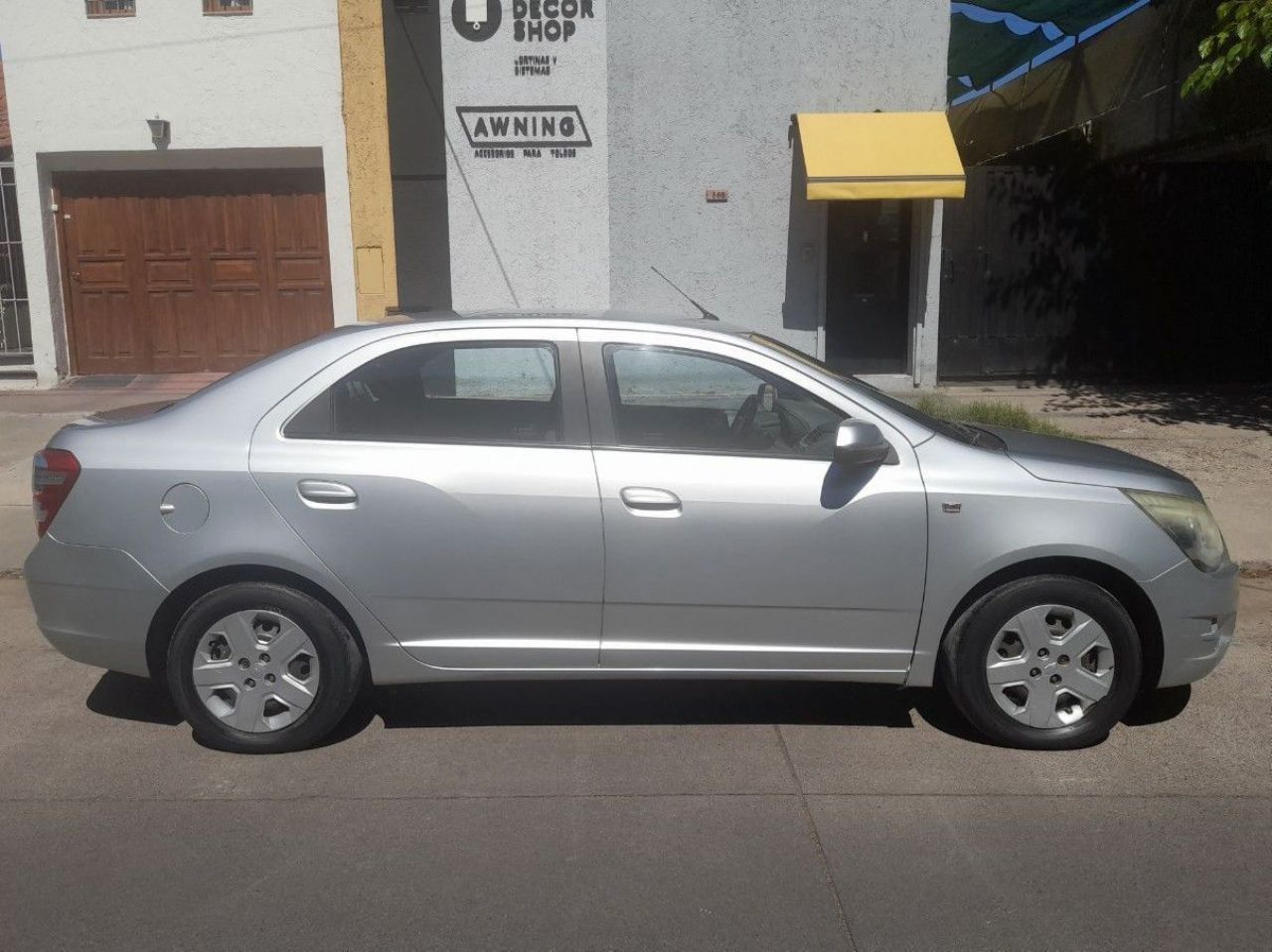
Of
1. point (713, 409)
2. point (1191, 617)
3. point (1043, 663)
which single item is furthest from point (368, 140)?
point (1191, 617)

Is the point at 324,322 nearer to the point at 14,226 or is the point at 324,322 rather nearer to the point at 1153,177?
the point at 14,226

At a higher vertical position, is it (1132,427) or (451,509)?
(451,509)

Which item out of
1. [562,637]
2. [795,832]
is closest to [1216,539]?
[795,832]

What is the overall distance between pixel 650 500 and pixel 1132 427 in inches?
319

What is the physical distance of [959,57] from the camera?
19578mm

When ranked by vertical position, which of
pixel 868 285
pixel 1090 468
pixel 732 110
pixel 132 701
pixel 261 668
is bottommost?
pixel 132 701

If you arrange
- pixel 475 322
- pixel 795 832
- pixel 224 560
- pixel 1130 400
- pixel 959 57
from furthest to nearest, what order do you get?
pixel 959 57, pixel 1130 400, pixel 475 322, pixel 224 560, pixel 795 832

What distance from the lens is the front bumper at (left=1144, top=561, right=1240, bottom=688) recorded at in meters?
4.65

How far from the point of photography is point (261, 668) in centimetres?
465

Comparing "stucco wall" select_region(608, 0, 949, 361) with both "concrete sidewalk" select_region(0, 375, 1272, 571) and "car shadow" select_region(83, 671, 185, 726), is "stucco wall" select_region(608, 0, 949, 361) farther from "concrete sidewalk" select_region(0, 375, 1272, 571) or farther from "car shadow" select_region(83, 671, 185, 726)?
"car shadow" select_region(83, 671, 185, 726)

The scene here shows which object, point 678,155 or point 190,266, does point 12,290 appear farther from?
point 678,155

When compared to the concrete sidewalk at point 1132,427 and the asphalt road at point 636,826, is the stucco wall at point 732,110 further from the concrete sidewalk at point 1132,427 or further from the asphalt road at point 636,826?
the asphalt road at point 636,826

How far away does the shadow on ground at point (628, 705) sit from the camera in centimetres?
512

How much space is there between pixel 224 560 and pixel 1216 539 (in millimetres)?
3791
